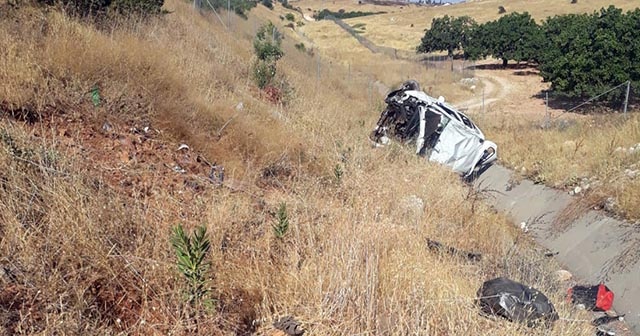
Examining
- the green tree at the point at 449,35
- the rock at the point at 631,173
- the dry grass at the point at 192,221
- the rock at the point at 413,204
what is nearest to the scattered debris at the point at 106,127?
the dry grass at the point at 192,221

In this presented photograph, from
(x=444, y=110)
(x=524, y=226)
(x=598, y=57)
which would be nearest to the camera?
(x=524, y=226)

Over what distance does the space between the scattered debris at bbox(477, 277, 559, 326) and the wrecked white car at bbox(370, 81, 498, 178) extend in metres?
6.27

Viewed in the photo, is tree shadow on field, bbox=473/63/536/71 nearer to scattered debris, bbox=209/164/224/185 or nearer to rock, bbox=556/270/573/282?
rock, bbox=556/270/573/282

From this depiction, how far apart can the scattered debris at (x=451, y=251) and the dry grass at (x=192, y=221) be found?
14 centimetres

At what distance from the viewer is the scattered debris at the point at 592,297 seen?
15.6 feet

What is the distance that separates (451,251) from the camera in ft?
16.7

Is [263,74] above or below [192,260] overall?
below

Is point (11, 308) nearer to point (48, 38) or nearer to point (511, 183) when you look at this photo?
point (48, 38)

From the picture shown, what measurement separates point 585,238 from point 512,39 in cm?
3547

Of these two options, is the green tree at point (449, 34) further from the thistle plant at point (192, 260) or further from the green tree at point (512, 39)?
the thistle plant at point (192, 260)

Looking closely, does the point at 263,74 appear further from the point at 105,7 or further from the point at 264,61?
the point at 105,7

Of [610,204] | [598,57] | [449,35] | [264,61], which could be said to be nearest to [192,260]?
[610,204]

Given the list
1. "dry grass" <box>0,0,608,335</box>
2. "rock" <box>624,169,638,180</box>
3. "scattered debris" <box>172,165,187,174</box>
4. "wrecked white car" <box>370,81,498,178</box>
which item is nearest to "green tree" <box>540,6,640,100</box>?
"wrecked white car" <box>370,81,498,178</box>

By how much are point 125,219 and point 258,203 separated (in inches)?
63.7
